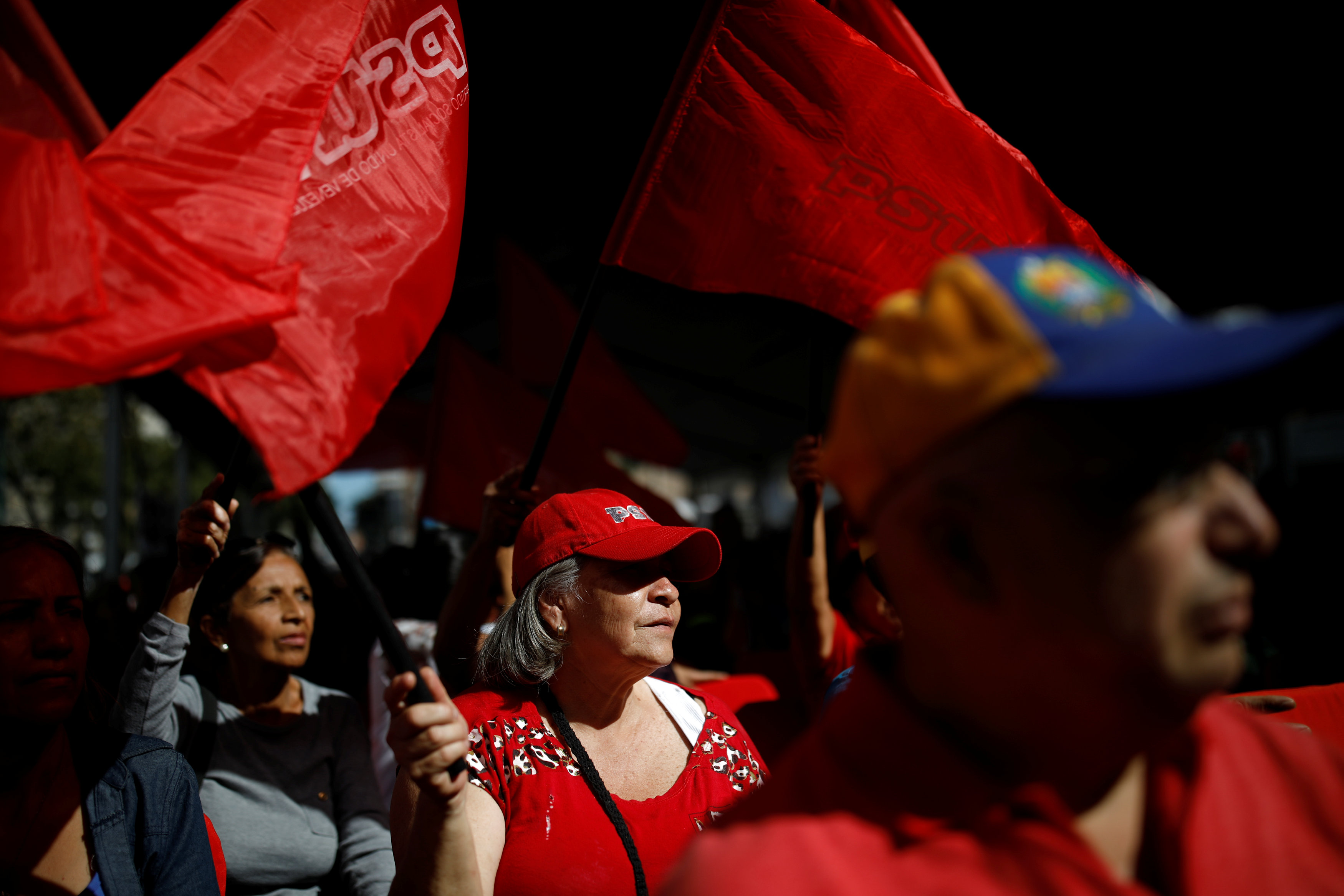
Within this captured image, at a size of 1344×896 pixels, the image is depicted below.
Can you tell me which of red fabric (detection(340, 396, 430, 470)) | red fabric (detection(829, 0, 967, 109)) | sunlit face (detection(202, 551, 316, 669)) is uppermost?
red fabric (detection(829, 0, 967, 109))

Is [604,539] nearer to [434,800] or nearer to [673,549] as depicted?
[673,549]

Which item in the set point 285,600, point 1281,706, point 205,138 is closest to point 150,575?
point 285,600

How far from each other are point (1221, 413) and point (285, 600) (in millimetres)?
3002

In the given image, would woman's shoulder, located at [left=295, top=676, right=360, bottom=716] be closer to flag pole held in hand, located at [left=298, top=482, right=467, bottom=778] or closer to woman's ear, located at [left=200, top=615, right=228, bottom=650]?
woman's ear, located at [left=200, top=615, right=228, bottom=650]

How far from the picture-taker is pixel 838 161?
266 cm

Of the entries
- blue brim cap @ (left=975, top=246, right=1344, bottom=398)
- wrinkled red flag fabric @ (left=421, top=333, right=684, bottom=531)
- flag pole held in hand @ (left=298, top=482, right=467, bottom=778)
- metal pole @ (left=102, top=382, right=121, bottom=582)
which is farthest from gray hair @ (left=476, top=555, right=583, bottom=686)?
metal pole @ (left=102, top=382, right=121, bottom=582)

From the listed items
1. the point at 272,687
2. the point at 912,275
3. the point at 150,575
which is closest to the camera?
the point at 912,275

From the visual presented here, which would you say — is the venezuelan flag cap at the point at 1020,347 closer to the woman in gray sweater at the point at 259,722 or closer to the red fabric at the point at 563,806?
the red fabric at the point at 563,806

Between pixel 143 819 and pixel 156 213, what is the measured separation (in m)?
1.28

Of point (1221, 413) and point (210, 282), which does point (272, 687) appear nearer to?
point (210, 282)

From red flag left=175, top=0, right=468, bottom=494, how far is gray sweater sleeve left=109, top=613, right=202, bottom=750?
3.32 feet

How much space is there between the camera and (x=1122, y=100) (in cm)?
425

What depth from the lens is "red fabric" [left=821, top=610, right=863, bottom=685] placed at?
10.2ft

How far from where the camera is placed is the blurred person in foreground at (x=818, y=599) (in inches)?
119
